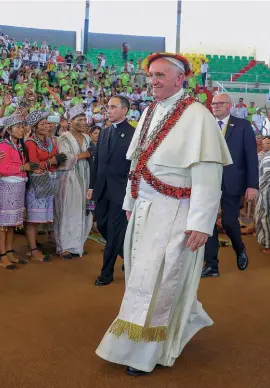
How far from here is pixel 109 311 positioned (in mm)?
3781

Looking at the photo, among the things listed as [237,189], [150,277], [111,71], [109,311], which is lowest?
[109,311]

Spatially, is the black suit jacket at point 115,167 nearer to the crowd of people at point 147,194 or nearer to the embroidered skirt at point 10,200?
the crowd of people at point 147,194

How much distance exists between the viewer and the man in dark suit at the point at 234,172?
4.61 meters

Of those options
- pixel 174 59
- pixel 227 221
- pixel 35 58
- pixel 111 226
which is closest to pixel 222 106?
pixel 227 221

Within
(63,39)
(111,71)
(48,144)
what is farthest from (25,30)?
(48,144)

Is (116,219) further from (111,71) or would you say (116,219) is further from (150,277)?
(111,71)

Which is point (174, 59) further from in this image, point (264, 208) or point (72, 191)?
point (264, 208)

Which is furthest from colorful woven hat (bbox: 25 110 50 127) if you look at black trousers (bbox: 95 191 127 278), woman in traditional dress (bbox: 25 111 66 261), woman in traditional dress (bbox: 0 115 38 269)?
black trousers (bbox: 95 191 127 278)

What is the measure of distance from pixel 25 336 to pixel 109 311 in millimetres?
743

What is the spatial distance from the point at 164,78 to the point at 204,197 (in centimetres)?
69

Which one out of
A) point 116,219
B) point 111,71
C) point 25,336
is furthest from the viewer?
Answer: point 111,71

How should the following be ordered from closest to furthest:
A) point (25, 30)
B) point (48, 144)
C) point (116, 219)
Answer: point (116, 219), point (48, 144), point (25, 30)

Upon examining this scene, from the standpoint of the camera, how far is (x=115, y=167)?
4480 millimetres

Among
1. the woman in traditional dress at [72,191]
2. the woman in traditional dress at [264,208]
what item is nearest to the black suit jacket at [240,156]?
the woman in traditional dress at [264,208]
